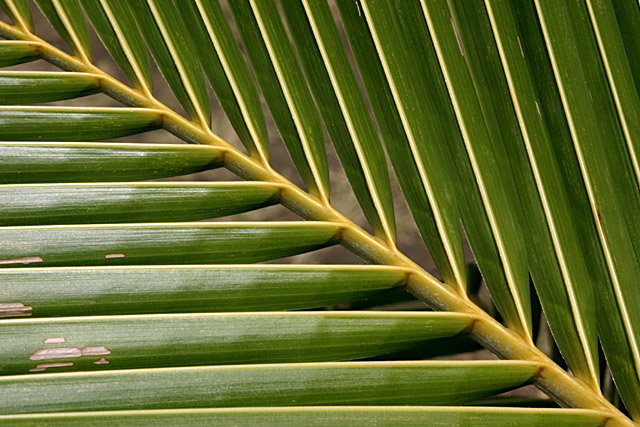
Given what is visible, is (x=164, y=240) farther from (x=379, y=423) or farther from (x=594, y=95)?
(x=594, y=95)

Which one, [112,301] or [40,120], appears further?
[40,120]

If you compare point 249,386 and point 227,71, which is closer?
point 249,386

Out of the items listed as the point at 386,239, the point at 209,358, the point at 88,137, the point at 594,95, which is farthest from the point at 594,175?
the point at 88,137

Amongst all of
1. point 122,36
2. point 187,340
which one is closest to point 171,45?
point 122,36

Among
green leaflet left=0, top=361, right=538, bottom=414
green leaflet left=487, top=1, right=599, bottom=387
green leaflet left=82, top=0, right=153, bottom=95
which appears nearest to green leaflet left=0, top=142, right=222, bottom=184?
green leaflet left=82, top=0, right=153, bottom=95

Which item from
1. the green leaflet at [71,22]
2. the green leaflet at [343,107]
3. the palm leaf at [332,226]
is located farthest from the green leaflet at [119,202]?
the green leaflet at [71,22]

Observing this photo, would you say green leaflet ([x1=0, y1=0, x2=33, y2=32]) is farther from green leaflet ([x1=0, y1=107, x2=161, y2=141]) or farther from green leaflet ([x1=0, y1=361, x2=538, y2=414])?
green leaflet ([x1=0, y1=361, x2=538, y2=414])

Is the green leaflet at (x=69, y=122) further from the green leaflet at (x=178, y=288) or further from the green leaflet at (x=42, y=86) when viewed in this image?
the green leaflet at (x=178, y=288)

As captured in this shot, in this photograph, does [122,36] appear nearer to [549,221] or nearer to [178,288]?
[178,288]

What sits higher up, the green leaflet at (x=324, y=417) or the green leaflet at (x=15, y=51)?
the green leaflet at (x=15, y=51)
